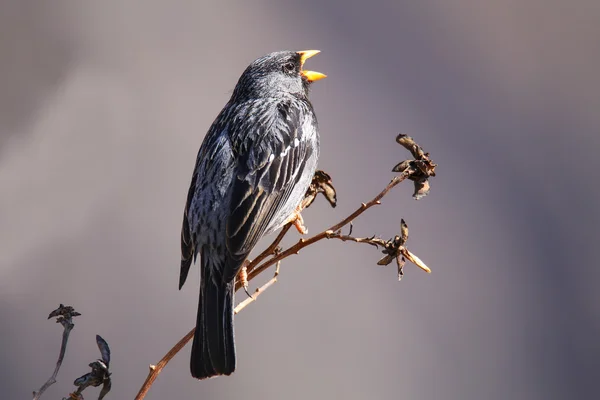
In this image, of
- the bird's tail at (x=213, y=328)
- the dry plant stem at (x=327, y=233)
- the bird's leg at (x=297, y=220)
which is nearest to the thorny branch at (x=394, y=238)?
the dry plant stem at (x=327, y=233)

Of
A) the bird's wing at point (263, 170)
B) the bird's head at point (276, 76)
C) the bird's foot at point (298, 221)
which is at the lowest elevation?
the bird's foot at point (298, 221)

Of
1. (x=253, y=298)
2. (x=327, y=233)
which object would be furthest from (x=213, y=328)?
(x=327, y=233)

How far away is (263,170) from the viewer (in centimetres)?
243

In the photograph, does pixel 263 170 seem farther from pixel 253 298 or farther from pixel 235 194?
pixel 253 298

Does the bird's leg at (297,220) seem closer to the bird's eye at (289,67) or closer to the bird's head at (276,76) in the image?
the bird's head at (276,76)

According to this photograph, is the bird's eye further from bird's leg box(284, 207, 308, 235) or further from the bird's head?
bird's leg box(284, 207, 308, 235)

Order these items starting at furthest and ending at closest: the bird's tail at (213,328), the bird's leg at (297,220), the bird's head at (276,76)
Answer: the bird's head at (276,76) → the bird's leg at (297,220) → the bird's tail at (213,328)

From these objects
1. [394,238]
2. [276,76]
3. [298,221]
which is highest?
[276,76]

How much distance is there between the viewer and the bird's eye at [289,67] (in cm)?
301

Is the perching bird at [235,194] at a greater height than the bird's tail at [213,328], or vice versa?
the perching bird at [235,194]

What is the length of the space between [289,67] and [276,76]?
0.30 feet

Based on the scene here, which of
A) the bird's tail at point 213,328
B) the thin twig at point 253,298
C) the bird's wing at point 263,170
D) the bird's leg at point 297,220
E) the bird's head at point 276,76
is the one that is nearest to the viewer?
the thin twig at point 253,298

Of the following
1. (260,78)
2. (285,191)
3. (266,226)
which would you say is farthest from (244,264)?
(260,78)

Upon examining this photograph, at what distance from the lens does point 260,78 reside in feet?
9.73
